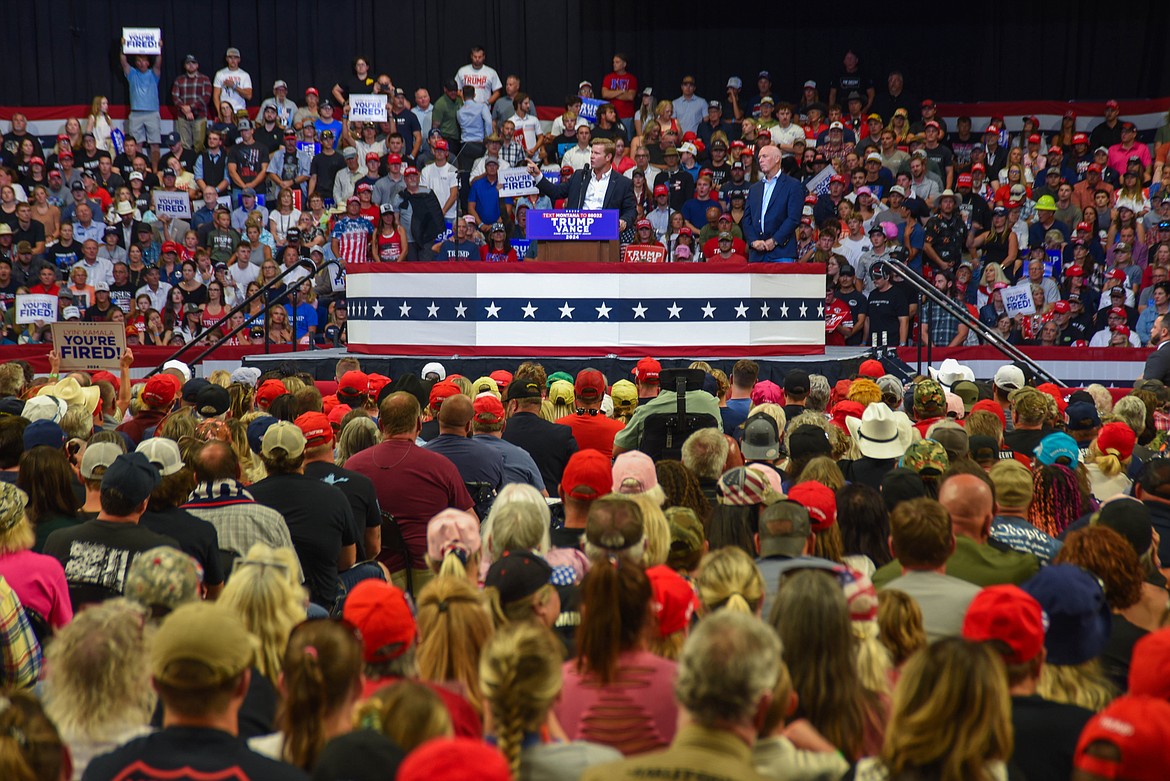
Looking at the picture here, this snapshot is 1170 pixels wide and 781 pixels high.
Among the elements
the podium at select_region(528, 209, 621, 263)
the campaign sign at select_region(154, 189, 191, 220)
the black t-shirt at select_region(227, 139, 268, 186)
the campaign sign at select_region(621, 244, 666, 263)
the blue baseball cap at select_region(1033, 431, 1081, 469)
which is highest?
the black t-shirt at select_region(227, 139, 268, 186)

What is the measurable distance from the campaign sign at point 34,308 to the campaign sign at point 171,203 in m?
2.89

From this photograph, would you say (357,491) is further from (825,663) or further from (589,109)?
(589,109)

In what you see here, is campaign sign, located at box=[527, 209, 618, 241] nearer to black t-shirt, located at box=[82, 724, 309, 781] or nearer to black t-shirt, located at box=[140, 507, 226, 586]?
black t-shirt, located at box=[140, 507, 226, 586]

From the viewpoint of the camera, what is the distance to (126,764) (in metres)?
2.99

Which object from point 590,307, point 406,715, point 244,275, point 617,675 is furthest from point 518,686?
point 244,275

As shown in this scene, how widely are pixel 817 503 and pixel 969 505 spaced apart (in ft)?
1.87

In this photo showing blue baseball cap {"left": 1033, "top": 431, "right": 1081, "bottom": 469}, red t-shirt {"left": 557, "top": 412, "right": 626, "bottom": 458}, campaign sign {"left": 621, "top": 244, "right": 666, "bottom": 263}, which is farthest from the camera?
campaign sign {"left": 621, "top": 244, "right": 666, "bottom": 263}

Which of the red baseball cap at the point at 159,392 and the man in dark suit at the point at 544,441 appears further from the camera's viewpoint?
the red baseball cap at the point at 159,392

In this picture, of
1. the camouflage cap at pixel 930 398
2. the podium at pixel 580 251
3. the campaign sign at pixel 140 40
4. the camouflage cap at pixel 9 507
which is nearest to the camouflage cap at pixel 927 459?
the camouflage cap at pixel 930 398

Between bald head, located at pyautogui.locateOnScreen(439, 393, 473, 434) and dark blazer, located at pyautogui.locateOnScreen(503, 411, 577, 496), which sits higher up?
bald head, located at pyautogui.locateOnScreen(439, 393, 473, 434)

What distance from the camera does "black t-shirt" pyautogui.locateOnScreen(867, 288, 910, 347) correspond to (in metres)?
15.9

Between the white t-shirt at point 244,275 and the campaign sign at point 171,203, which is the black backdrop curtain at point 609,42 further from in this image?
the white t-shirt at point 244,275

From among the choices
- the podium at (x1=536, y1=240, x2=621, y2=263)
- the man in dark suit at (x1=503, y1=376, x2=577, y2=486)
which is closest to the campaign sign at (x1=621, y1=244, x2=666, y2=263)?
the podium at (x1=536, y1=240, x2=621, y2=263)

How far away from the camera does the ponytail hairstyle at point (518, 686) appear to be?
10.3ft
